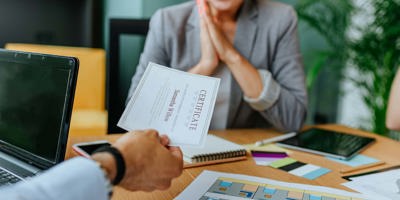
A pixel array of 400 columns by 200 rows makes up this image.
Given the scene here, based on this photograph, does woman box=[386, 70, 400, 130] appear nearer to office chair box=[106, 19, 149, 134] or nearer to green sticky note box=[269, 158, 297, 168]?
green sticky note box=[269, 158, 297, 168]

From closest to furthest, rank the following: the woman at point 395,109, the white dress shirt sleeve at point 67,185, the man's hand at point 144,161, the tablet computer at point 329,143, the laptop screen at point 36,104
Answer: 1. the white dress shirt sleeve at point 67,185
2. the man's hand at point 144,161
3. the laptop screen at point 36,104
4. the tablet computer at point 329,143
5. the woman at point 395,109

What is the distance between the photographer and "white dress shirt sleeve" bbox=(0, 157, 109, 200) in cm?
52

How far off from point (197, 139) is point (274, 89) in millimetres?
672

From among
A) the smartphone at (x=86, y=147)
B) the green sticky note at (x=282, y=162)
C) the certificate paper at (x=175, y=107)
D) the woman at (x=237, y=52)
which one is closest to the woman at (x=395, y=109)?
the woman at (x=237, y=52)

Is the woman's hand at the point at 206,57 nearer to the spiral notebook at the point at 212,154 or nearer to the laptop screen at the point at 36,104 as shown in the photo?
the spiral notebook at the point at 212,154

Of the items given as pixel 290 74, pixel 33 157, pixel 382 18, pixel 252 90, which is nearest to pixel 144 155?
pixel 33 157

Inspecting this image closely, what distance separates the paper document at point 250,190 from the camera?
2.72 feet

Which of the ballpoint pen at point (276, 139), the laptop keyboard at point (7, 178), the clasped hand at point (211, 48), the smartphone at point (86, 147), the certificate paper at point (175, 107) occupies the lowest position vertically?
the smartphone at point (86, 147)

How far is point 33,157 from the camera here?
2.61 feet

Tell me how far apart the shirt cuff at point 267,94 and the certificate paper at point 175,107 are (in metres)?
0.56

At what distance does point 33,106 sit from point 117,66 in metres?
0.84

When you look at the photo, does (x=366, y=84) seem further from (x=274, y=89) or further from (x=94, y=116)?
(x=94, y=116)

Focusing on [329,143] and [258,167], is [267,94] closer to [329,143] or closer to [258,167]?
[329,143]

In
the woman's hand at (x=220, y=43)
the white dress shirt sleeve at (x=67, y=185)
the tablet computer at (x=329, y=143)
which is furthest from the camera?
the woman's hand at (x=220, y=43)
